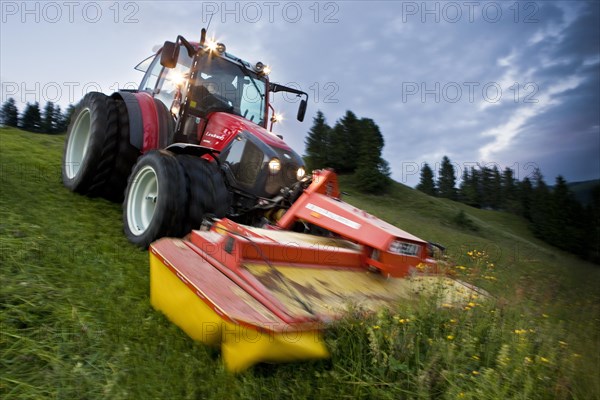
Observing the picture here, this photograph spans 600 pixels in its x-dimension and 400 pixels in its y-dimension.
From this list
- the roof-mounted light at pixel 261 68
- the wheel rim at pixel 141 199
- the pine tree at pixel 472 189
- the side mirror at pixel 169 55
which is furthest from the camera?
the pine tree at pixel 472 189

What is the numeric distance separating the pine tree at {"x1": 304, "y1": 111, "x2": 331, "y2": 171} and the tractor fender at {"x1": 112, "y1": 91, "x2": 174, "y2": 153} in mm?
33557

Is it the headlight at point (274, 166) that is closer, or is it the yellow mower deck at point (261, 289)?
the yellow mower deck at point (261, 289)

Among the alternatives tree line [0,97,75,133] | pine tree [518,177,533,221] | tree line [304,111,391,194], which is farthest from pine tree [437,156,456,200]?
tree line [0,97,75,133]

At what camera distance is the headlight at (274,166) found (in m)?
4.66

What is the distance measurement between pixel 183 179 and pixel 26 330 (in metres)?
1.81

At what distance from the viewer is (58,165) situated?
7848 mm

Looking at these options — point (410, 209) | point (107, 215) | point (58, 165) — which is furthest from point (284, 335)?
point (410, 209)

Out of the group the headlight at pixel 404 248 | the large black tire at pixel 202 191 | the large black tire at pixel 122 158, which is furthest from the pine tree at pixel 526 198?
the large black tire at pixel 202 191

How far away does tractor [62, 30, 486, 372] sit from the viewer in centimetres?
244

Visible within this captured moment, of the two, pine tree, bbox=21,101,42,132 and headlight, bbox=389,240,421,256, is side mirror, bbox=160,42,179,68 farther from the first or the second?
pine tree, bbox=21,101,42,132

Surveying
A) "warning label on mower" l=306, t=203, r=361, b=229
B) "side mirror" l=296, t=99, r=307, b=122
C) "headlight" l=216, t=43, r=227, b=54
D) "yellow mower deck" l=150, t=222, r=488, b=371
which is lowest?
"yellow mower deck" l=150, t=222, r=488, b=371

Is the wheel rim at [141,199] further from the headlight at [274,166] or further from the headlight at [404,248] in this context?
the headlight at [404,248]

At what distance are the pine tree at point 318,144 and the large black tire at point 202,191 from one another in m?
34.7

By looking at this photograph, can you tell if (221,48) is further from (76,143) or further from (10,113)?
(10,113)
